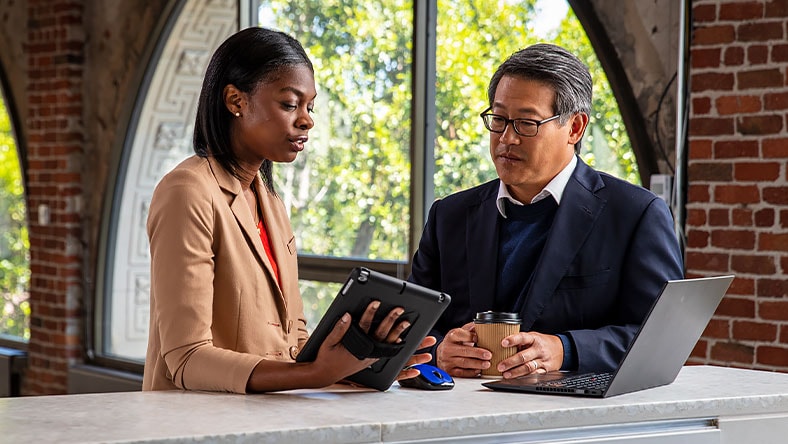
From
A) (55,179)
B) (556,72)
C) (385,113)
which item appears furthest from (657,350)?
(55,179)

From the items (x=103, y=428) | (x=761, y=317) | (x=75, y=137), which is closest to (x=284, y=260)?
(x=103, y=428)

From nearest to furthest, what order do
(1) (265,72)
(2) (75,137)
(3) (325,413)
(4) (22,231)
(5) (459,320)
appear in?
(3) (325,413), (1) (265,72), (5) (459,320), (2) (75,137), (4) (22,231)

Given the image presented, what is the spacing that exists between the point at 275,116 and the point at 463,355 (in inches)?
25.4

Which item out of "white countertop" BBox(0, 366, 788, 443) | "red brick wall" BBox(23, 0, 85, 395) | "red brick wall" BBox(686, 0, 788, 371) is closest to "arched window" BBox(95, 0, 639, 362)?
"red brick wall" BBox(686, 0, 788, 371)

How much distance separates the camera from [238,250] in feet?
7.25

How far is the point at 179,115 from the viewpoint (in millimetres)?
6551

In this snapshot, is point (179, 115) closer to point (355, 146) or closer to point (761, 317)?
point (355, 146)

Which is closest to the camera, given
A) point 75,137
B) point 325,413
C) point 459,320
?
point 325,413

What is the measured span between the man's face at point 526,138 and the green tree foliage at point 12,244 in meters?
5.72

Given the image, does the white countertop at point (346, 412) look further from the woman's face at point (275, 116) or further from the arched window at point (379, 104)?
the arched window at point (379, 104)

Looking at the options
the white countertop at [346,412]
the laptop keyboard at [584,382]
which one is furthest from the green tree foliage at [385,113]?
the white countertop at [346,412]

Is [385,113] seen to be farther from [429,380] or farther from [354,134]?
[429,380]

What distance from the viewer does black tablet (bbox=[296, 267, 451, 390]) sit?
1.85m

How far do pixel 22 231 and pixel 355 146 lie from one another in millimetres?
3350
